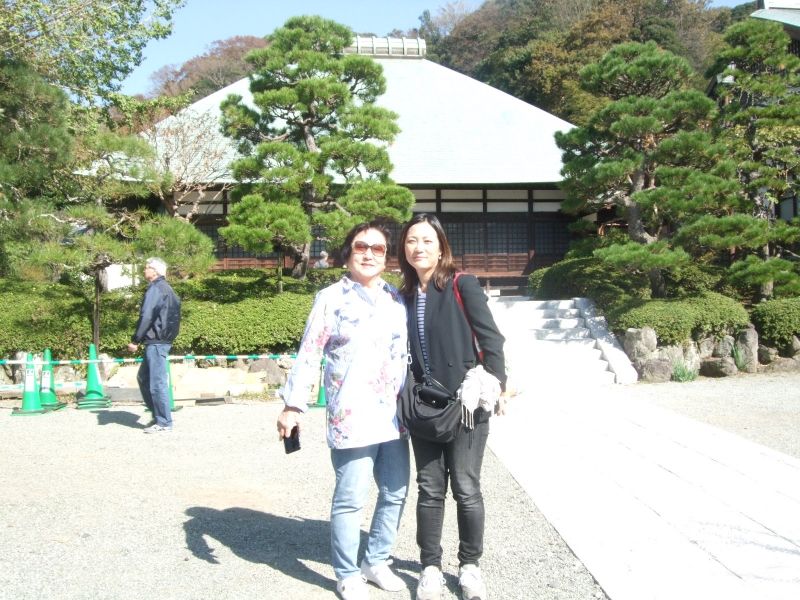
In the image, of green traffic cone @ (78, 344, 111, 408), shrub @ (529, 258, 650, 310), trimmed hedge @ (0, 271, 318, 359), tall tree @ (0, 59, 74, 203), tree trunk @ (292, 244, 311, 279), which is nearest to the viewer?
green traffic cone @ (78, 344, 111, 408)

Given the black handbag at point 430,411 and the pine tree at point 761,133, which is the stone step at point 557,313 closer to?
the pine tree at point 761,133

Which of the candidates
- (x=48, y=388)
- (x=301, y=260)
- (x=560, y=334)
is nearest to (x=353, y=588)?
(x=48, y=388)

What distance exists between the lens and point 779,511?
4.02 m

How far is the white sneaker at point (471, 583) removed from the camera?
9.32 ft

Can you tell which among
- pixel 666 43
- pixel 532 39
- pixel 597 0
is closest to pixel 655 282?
pixel 666 43

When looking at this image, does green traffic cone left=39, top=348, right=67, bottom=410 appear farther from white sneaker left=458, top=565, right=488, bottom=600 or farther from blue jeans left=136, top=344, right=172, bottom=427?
white sneaker left=458, top=565, right=488, bottom=600

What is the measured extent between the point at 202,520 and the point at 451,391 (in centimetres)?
194

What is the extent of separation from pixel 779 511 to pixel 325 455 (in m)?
3.23

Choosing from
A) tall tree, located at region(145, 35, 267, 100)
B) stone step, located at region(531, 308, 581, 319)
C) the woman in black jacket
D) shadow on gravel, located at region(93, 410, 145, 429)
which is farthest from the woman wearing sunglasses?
tall tree, located at region(145, 35, 267, 100)

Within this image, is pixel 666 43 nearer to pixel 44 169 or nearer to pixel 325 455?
pixel 44 169

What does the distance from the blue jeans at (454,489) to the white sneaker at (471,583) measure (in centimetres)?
3

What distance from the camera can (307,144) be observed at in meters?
11.4

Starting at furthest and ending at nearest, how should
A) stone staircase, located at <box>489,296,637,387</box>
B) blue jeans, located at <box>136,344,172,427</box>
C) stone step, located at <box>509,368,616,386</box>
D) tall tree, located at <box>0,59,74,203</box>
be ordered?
stone staircase, located at <box>489,296,637,387</box> < stone step, located at <box>509,368,616,386</box> < tall tree, located at <box>0,59,74,203</box> < blue jeans, located at <box>136,344,172,427</box>

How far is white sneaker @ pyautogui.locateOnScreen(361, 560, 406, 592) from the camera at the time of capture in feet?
9.77
